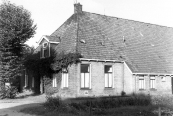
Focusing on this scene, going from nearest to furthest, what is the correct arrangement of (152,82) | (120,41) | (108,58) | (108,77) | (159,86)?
(108,58)
(108,77)
(152,82)
(159,86)
(120,41)

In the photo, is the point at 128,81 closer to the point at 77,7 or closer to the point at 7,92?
the point at 77,7

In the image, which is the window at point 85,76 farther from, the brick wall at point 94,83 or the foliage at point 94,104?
the foliage at point 94,104

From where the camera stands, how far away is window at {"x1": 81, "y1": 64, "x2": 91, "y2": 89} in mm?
26062

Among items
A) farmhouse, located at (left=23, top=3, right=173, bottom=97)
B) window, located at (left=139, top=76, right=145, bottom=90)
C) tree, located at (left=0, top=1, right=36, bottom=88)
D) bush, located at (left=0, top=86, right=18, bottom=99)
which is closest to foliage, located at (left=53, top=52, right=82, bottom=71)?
farmhouse, located at (left=23, top=3, right=173, bottom=97)

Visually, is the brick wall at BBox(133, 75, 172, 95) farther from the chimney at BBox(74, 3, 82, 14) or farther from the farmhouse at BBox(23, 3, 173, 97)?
the chimney at BBox(74, 3, 82, 14)

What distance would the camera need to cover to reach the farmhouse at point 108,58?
26328mm

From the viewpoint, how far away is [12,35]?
26969mm

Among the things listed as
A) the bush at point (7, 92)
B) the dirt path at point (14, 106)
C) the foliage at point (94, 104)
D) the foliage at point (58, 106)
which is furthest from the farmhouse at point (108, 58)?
the foliage at point (58, 106)

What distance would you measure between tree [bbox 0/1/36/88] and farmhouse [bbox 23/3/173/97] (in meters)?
2.91

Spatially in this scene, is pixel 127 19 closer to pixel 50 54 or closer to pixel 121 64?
pixel 121 64

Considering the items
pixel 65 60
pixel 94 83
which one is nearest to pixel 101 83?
pixel 94 83

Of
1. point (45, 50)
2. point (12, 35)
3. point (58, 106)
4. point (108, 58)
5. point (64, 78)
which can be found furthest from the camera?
point (45, 50)

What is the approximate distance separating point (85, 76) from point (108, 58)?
3352 millimetres

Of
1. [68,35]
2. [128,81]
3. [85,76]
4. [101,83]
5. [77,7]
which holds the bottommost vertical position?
[101,83]
